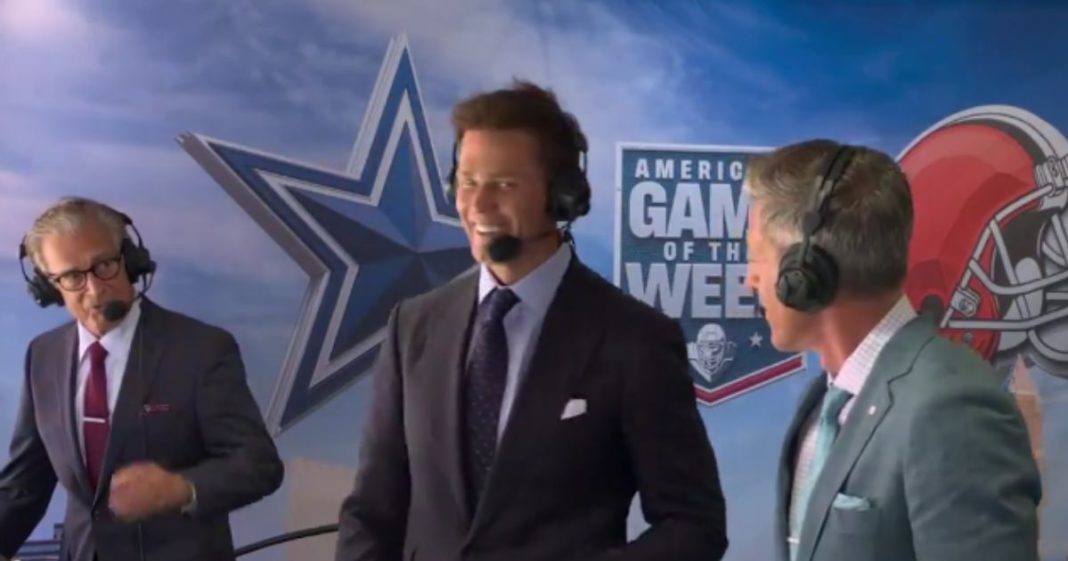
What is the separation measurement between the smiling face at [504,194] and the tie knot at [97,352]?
0.96 metres

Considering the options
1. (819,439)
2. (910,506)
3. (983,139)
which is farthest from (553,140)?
(983,139)

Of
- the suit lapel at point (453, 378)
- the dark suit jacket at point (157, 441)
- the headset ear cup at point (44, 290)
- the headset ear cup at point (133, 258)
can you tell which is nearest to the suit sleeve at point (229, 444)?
the dark suit jacket at point (157, 441)

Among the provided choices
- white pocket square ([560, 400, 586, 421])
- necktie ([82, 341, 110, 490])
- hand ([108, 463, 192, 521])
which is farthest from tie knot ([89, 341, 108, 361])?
white pocket square ([560, 400, 586, 421])

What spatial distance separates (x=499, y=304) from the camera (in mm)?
1812

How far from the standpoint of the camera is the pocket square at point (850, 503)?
130 centimetres

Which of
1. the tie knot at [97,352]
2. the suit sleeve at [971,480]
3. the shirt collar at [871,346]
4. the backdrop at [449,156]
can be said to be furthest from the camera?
the backdrop at [449,156]

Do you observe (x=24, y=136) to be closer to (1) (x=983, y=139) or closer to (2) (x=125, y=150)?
(2) (x=125, y=150)

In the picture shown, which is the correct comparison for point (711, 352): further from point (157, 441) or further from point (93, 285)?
point (93, 285)

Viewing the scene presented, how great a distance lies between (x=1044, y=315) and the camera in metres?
3.78

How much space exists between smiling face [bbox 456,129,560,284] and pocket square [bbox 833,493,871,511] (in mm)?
660

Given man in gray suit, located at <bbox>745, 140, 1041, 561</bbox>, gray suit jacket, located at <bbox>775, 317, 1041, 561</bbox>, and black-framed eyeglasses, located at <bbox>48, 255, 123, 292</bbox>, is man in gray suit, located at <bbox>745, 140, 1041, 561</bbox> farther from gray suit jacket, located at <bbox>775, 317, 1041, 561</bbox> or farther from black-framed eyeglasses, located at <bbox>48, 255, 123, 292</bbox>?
black-framed eyeglasses, located at <bbox>48, 255, 123, 292</bbox>

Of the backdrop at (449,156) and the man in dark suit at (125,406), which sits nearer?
the man in dark suit at (125,406)

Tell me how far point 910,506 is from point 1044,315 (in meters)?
2.84

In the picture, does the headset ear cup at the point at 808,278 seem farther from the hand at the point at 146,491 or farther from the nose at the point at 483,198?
the hand at the point at 146,491
